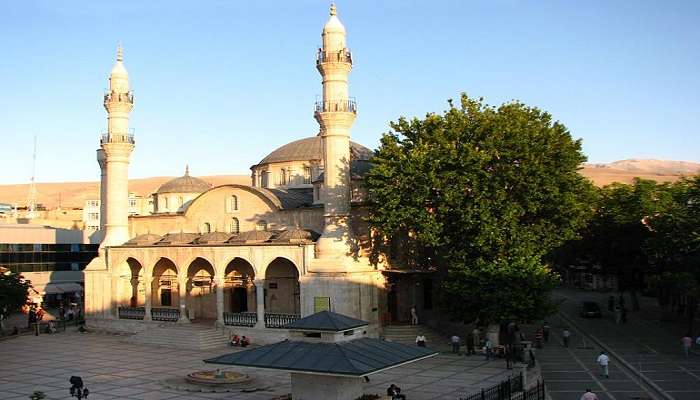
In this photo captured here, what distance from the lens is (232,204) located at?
41156 millimetres

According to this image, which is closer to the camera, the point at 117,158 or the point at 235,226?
the point at 235,226

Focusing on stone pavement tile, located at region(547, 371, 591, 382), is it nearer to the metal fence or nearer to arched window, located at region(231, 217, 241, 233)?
the metal fence

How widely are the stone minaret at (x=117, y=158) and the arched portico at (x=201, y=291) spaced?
5.63 metres

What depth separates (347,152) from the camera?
3478 cm

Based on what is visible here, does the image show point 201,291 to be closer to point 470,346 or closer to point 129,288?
point 129,288

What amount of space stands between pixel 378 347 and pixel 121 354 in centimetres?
1784

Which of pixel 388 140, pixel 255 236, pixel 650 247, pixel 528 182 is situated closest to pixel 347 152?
pixel 388 140

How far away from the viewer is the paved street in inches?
923

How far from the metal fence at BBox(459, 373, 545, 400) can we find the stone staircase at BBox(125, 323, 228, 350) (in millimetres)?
17083

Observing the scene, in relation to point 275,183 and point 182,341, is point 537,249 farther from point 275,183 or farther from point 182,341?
point 275,183

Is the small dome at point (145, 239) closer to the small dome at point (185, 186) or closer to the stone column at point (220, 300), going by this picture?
the stone column at point (220, 300)

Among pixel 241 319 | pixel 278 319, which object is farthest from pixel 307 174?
pixel 278 319

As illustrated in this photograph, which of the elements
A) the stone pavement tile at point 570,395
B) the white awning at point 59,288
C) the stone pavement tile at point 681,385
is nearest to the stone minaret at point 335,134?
the stone pavement tile at point 570,395

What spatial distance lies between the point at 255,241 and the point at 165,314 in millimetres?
7731
